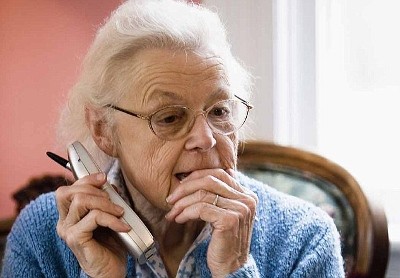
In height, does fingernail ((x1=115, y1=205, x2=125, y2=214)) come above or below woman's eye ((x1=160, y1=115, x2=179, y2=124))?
below

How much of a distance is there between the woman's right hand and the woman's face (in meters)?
0.08

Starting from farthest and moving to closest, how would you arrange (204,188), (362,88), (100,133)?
(362,88), (100,133), (204,188)

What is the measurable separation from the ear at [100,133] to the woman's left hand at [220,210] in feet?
0.70

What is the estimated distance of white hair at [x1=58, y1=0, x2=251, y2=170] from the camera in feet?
4.69

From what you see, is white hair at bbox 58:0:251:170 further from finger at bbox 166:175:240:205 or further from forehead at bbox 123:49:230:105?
finger at bbox 166:175:240:205

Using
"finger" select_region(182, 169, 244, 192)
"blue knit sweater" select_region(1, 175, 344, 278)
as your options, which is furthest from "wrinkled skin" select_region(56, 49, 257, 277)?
"blue knit sweater" select_region(1, 175, 344, 278)

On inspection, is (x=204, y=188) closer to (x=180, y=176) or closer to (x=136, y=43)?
(x=180, y=176)

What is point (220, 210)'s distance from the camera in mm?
1340

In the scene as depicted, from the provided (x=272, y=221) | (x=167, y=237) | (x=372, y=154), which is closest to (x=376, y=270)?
(x=272, y=221)

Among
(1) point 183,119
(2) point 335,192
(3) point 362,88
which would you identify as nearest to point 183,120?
(1) point 183,119

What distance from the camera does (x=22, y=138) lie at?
2.47 metres

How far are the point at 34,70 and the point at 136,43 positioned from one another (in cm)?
109

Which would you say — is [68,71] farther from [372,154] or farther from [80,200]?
[80,200]

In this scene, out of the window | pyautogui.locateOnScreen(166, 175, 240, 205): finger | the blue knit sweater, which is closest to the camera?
pyautogui.locateOnScreen(166, 175, 240, 205): finger
